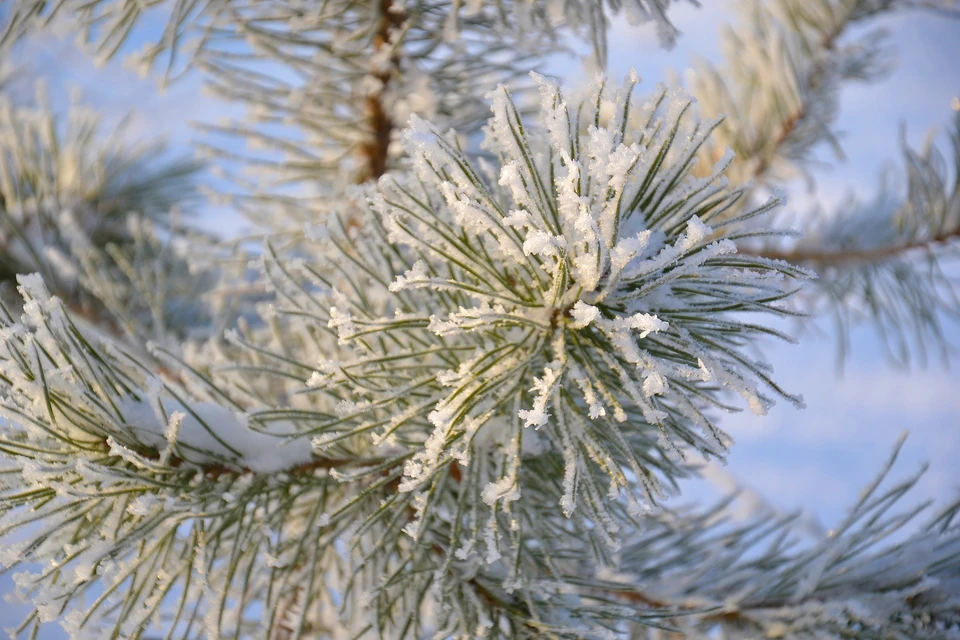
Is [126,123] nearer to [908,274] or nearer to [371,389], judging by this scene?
[371,389]

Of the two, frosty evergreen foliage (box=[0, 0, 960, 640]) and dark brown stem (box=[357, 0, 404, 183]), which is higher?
dark brown stem (box=[357, 0, 404, 183])

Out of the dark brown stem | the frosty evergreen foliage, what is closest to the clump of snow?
the frosty evergreen foliage

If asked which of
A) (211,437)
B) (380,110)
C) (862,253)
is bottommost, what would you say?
(211,437)

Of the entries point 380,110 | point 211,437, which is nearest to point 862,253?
point 380,110

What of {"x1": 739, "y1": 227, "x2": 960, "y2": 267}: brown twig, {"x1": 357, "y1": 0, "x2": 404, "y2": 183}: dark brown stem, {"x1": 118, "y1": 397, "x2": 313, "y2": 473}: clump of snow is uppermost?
{"x1": 739, "y1": 227, "x2": 960, "y2": 267}: brown twig

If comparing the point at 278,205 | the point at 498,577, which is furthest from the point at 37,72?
the point at 498,577

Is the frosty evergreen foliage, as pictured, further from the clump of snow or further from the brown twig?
the brown twig

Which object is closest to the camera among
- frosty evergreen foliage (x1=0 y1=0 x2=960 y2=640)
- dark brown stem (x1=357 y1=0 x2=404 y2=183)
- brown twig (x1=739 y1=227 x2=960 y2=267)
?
frosty evergreen foliage (x1=0 y1=0 x2=960 y2=640)

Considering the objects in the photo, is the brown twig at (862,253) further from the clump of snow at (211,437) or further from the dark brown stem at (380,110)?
the clump of snow at (211,437)

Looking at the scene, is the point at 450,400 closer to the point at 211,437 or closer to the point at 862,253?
the point at 211,437
